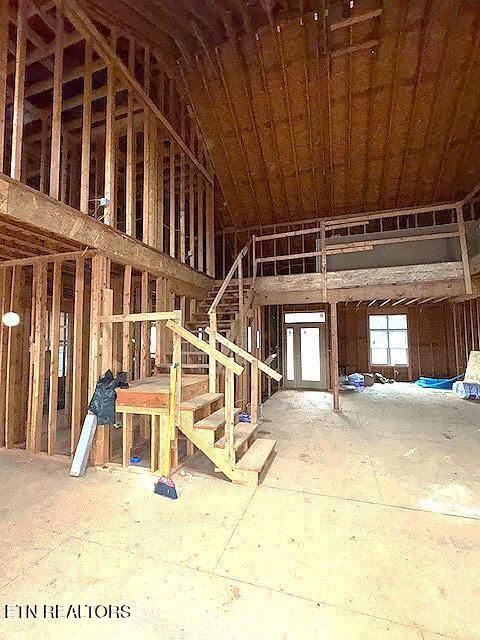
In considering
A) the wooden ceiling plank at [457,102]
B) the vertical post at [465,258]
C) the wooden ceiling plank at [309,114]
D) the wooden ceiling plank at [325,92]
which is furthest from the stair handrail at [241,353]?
the wooden ceiling plank at [457,102]

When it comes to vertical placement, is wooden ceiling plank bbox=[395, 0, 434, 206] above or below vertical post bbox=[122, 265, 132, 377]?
above

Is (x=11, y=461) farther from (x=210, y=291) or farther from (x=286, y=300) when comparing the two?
(x=286, y=300)

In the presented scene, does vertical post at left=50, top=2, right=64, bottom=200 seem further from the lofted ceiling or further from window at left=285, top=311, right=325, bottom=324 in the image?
window at left=285, top=311, right=325, bottom=324

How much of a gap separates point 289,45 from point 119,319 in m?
5.68

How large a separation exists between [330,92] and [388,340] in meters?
8.20

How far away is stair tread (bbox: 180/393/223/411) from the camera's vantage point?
3.51 meters

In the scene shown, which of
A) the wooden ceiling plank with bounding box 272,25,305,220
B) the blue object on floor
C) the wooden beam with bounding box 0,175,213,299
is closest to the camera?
the wooden beam with bounding box 0,175,213,299

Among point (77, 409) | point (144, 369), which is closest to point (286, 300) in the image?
point (144, 369)

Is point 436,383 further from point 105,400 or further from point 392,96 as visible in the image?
point 105,400

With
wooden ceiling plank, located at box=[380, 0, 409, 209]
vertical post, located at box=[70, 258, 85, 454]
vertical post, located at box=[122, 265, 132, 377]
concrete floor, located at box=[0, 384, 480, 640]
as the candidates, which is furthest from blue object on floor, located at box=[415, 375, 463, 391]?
vertical post, located at box=[70, 258, 85, 454]

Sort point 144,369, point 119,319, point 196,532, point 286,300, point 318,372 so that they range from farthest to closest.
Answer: point 318,372 < point 286,300 < point 144,369 < point 119,319 < point 196,532

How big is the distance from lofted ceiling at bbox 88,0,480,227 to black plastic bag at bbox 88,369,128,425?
5.01 metres

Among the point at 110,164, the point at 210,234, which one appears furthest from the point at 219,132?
the point at 110,164

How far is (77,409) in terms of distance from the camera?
4.14 metres
